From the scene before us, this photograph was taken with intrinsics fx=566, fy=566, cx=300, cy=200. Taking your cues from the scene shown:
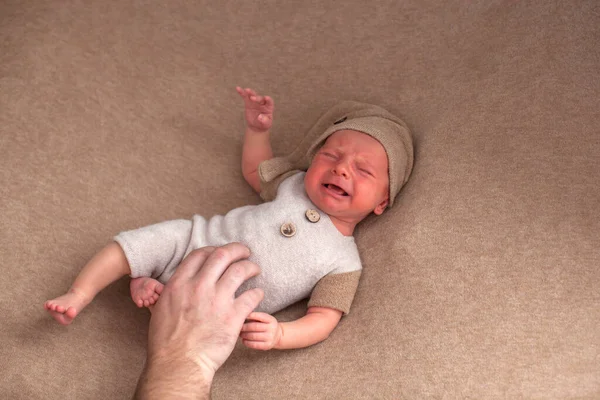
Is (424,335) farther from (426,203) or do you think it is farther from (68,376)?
(68,376)

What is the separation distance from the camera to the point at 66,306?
136cm

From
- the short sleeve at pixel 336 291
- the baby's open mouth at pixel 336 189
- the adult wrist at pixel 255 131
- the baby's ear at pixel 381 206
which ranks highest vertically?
the adult wrist at pixel 255 131

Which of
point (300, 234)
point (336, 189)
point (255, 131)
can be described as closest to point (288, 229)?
point (300, 234)

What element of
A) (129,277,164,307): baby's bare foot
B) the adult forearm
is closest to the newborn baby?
(129,277,164,307): baby's bare foot

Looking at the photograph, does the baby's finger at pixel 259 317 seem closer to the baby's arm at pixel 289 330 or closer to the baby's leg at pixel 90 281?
the baby's arm at pixel 289 330

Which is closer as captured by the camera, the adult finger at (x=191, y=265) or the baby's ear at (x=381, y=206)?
A: the adult finger at (x=191, y=265)

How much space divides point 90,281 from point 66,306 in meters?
0.09

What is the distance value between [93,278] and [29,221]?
1.04ft

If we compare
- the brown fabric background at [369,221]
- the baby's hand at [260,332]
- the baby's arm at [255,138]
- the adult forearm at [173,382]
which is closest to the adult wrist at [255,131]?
the baby's arm at [255,138]

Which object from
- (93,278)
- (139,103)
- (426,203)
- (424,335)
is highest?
(139,103)

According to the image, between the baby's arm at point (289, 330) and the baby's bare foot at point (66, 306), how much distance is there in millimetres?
406

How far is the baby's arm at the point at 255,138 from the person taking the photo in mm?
1762

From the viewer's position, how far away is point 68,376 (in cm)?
138

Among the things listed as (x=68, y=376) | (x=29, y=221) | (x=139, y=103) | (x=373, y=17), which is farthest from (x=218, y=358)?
(x=373, y=17)
